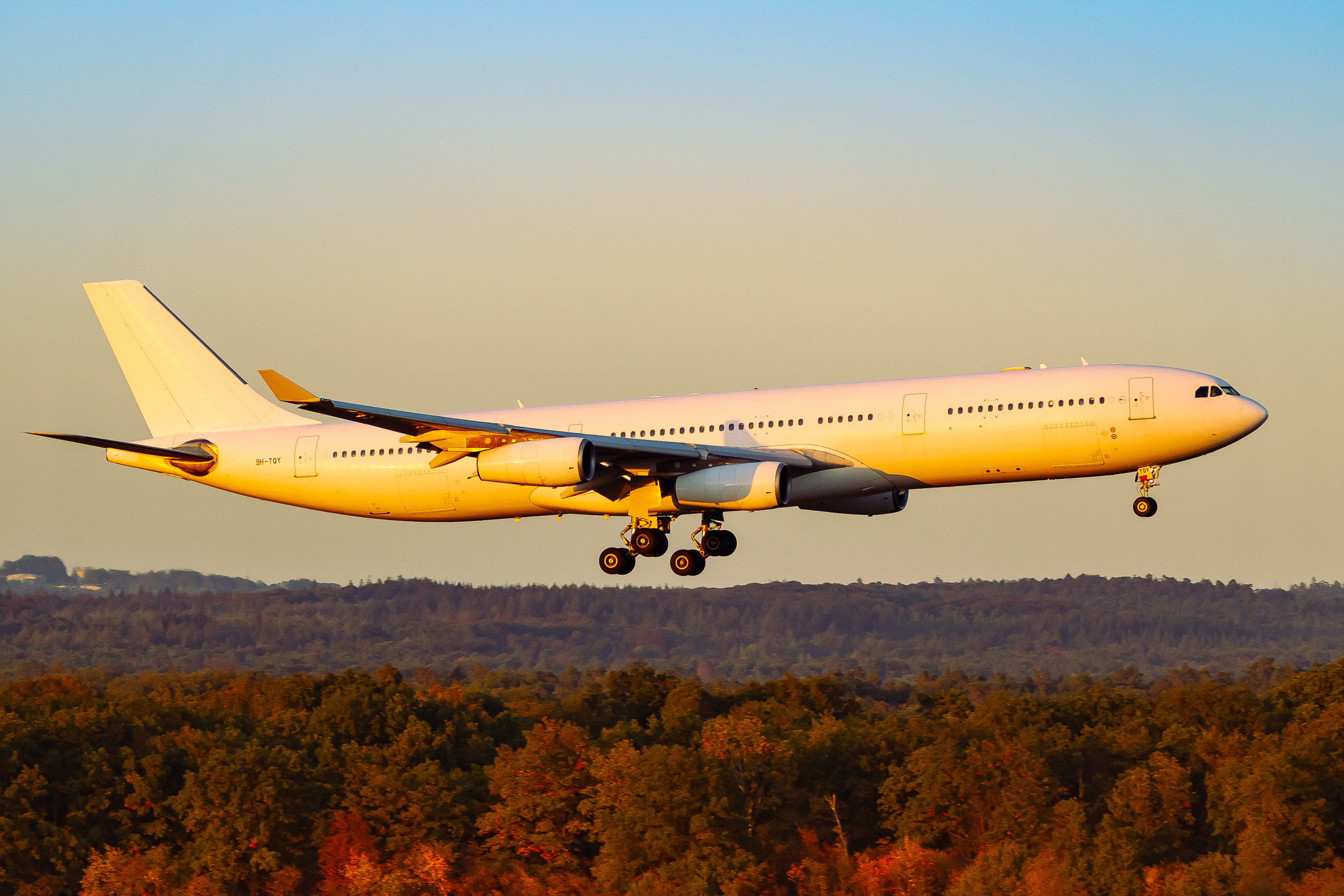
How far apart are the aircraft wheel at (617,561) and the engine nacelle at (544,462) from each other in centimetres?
551

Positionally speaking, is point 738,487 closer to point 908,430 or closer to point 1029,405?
point 908,430

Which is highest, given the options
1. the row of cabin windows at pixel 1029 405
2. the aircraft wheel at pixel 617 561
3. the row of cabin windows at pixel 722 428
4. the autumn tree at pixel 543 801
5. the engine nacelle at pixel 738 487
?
the row of cabin windows at pixel 1029 405

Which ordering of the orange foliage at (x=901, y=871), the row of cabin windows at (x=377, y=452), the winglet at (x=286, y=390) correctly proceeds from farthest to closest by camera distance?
the orange foliage at (x=901, y=871) → the row of cabin windows at (x=377, y=452) → the winglet at (x=286, y=390)

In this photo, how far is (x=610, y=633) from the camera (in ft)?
607

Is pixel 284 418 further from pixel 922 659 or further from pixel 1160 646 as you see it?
pixel 1160 646

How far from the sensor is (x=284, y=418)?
57.6 metres

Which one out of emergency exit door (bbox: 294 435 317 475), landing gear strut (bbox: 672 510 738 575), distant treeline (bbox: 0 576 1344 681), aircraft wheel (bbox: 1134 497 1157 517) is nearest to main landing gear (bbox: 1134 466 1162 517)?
aircraft wheel (bbox: 1134 497 1157 517)

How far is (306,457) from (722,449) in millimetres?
15895

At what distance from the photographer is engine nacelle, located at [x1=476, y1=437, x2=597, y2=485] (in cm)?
4581

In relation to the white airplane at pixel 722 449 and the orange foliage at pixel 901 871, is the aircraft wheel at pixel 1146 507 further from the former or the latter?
the orange foliage at pixel 901 871

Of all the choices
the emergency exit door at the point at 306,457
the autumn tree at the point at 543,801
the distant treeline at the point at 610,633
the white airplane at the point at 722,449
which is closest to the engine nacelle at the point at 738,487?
the white airplane at the point at 722,449

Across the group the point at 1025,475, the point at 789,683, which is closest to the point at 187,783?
the point at 789,683

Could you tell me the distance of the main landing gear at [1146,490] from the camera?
46.0m

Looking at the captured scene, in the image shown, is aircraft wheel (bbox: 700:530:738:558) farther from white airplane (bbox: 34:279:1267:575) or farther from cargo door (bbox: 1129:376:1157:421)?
cargo door (bbox: 1129:376:1157:421)
